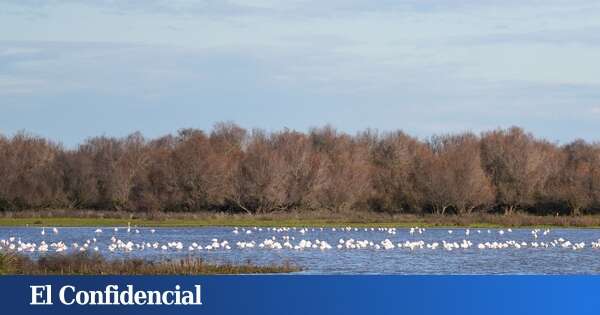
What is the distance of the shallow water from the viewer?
3931cm

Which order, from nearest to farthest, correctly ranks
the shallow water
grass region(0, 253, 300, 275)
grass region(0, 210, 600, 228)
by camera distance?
grass region(0, 253, 300, 275) < the shallow water < grass region(0, 210, 600, 228)

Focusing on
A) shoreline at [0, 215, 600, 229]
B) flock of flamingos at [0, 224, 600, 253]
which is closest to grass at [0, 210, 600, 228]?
shoreline at [0, 215, 600, 229]

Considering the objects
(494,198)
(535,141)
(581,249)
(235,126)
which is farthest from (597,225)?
(235,126)

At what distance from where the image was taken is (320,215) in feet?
267

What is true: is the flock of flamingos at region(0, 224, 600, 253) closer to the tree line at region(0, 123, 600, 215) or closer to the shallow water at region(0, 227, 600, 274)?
the shallow water at region(0, 227, 600, 274)

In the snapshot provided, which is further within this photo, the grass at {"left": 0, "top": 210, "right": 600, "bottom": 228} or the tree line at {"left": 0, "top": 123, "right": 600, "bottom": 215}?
the tree line at {"left": 0, "top": 123, "right": 600, "bottom": 215}

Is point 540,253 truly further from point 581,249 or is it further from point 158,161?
point 158,161

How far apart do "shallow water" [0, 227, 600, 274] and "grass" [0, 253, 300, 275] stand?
5132 millimetres

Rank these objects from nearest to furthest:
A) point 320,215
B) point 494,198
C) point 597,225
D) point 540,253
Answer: point 540,253
point 597,225
point 320,215
point 494,198

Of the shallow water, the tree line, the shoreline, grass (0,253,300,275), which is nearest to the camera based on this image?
grass (0,253,300,275)

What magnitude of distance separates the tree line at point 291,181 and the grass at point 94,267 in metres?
54.7

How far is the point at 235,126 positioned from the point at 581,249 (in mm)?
72936

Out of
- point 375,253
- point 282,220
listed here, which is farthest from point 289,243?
point 282,220

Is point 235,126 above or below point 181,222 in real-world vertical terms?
above
